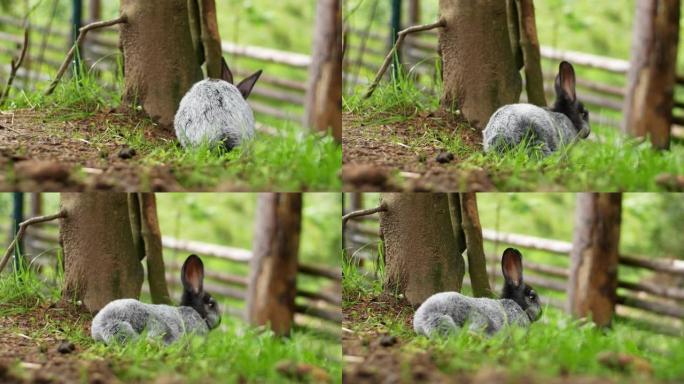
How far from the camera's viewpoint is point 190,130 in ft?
14.7

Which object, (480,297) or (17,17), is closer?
(480,297)

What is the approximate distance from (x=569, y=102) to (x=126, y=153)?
7.15ft

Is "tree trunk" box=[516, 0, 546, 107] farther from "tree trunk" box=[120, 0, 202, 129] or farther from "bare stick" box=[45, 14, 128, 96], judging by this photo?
"bare stick" box=[45, 14, 128, 96]

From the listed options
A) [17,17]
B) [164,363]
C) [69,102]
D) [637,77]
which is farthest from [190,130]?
[637,77]

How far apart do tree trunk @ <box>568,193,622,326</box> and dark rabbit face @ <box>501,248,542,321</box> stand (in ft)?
2.16

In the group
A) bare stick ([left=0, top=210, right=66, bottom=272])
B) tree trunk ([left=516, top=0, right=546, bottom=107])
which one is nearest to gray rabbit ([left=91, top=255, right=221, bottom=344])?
bare stick ([left=0, top=210, right=66, bottom=272])

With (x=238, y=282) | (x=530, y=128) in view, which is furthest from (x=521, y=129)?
(x=238, y=282)

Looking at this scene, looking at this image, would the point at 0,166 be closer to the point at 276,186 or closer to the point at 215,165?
the point at 215,165

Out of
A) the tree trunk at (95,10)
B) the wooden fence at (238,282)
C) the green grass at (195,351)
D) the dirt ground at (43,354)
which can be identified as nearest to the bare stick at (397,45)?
the wooden fence at (238,282)

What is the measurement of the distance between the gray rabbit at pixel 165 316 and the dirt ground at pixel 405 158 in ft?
3.66

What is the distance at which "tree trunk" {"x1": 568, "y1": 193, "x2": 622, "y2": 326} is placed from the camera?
5270 millimetres

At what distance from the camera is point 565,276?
650cm

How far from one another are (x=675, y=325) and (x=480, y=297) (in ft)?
6.54

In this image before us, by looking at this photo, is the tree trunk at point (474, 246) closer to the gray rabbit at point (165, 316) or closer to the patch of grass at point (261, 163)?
the patch of grass at point (261, 163)
